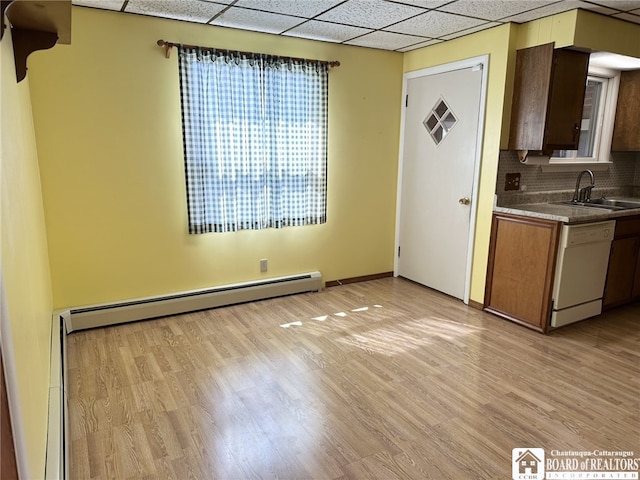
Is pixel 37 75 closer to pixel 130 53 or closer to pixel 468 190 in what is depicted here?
pixel 130 53

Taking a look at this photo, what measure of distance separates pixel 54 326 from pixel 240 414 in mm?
1548

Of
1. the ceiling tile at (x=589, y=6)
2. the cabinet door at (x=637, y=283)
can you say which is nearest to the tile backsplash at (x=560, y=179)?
the cabinet door at (x=637, y=283)

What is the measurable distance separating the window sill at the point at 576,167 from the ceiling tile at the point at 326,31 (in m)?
1.99

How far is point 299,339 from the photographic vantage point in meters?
3.17

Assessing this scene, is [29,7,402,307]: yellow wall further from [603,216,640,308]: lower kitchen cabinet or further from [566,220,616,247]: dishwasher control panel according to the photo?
[603,216,640,308]: lower kitchen cabinet

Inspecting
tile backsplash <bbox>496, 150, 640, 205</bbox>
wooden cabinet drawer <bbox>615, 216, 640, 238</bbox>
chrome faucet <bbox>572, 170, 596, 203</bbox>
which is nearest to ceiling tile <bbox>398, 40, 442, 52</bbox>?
tile backsplash <bbox>496, 150, 640, 205</bbox>

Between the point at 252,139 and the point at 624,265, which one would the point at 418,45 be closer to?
the point at 252,139

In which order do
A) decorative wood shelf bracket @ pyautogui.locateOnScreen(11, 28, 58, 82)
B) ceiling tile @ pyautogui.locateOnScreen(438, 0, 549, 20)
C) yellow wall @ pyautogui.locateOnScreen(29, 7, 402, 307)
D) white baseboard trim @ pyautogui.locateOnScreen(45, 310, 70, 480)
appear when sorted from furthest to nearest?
yellow wall @ pyautogui.locateOnScreen(29, 7, 402, 307), ceiling tile @ pyautogui.locateOnScreen(438, 0, 549, 20), decorative wood shelf bracket @ pyautogui.locateOnScreen(11, 28, 58, 82), white baseboard trim @ pyautogui.locateOnScreen(45, 310, 70, 480)

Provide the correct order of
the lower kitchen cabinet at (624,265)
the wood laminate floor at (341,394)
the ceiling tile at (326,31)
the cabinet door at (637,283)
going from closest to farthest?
the wood laminate floor at (341,394) < the ceiling tile at (326,31) < the lower kitchen cabinet at (624,265) < the cabinet door at (637,283)

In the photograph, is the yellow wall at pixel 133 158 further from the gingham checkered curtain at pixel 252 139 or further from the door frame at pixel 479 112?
the door frame at pixel 479 112

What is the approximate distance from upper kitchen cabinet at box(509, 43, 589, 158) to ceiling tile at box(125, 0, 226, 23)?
230 cm

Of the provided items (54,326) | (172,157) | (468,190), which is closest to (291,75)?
(172,157)

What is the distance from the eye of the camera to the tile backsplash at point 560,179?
11.8ft

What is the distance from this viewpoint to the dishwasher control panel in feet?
10.2
